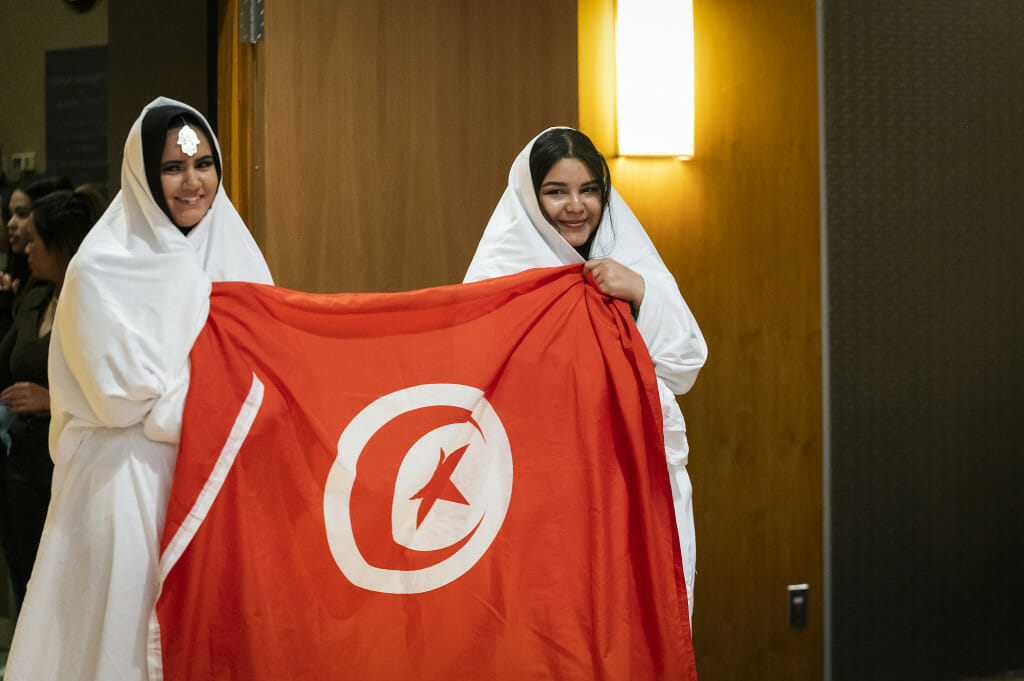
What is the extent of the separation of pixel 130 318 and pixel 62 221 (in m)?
1.06

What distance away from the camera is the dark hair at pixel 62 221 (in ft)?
8.44

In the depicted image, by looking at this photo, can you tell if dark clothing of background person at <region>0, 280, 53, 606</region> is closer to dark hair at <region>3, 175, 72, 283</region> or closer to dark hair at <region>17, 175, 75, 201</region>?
dark hair at <region>3, 175, 72, 283</region>

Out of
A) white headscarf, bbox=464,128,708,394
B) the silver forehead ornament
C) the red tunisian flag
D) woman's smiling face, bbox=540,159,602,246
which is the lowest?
the red tunisian flag

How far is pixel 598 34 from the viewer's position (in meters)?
2.81

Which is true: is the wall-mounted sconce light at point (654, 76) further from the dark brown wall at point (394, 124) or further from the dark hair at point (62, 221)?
the dark hair at point (62, 221)

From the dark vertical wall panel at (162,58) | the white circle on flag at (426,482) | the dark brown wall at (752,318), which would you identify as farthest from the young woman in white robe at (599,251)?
the dark vertical wall panel at (162,58)

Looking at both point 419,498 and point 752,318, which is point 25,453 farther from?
point 752,318

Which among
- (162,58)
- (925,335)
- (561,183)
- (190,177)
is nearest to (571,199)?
(561,183)

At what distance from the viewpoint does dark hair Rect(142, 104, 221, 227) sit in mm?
1821

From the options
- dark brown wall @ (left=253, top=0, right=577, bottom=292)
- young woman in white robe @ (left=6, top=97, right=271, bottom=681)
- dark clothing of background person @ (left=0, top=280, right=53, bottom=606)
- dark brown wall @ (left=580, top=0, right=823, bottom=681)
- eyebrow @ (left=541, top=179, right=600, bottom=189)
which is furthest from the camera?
dark brown wall @ (left=580, top=0, right=823, bottom=681)

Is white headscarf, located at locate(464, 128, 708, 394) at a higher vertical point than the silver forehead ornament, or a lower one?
lower

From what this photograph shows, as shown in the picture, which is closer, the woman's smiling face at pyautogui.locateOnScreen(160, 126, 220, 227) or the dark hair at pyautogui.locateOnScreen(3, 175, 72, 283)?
the woman's smiling face at pyautogui.locateOnScreen(160, 126, 220, 227)

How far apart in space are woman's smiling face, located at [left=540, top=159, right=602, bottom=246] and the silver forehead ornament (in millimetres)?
754

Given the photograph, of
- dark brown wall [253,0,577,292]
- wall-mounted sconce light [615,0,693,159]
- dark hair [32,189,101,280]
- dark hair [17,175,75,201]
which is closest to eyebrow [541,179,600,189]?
dark brown wall [253,0,577,292]
